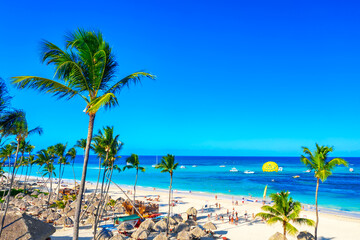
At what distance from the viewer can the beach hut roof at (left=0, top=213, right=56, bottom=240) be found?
1503 centimetres

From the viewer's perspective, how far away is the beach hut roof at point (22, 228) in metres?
15.0

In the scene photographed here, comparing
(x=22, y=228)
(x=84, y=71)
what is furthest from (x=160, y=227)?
(x=84, y=71)

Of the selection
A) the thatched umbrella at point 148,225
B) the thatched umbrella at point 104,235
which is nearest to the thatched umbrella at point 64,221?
the thatched umbrella at point 104,235

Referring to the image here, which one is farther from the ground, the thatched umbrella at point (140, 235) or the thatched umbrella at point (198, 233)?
the thatched umbrella at point (198, 233)

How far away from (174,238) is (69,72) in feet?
61.5

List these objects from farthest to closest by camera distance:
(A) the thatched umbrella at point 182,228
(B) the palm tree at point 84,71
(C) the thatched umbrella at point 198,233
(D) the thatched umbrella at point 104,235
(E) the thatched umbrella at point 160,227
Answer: (E) the thatched umbrella at point 160,227 < (A) the thatched umbrella at point 182,228 < (C) the thatched umbrella at point 198,233 < (D) the thatched umbrella at point 104,235 < (B) the palm tree at point 84,71

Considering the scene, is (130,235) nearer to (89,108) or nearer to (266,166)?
(89,108)

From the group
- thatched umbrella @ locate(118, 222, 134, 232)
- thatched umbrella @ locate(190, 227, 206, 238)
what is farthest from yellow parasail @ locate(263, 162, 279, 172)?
thatched umbrella @ locate(118, 222, 134, 232)

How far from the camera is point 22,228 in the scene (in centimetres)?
1527

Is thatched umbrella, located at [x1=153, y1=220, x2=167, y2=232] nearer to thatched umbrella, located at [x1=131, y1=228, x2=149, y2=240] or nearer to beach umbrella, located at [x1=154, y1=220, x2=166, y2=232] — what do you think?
beach umbrella, located at [x1=154, y1=220, x2=166, y2=232]

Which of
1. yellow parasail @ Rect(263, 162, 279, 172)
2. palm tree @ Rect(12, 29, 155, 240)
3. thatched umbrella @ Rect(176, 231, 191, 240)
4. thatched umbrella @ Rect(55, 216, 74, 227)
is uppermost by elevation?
palm tree @ Rect(12, 29, 155, 240)

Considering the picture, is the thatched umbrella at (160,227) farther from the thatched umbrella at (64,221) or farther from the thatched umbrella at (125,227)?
the thatched umbrella at (64,221)

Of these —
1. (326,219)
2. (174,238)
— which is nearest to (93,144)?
(174,238)

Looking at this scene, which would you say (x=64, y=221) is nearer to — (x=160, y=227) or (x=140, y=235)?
(x=140, y=235)
